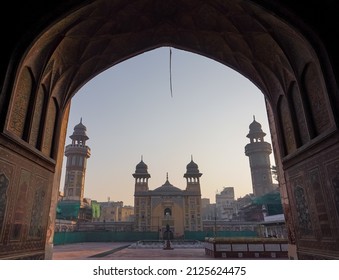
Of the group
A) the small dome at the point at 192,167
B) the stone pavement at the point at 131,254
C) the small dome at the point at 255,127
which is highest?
the small dome at the point at 255,127

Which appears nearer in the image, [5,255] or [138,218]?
[5,255]

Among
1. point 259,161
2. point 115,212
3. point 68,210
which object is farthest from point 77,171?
point 259,161

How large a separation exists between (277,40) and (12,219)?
6.66 meters

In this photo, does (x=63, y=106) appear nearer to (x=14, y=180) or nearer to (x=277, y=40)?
(x=14, y=180)

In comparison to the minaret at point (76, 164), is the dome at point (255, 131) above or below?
above

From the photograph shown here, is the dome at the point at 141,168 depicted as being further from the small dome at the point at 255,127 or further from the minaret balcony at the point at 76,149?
the small dome at the point at 255,127

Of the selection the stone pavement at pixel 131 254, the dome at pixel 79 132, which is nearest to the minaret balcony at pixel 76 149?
the dome at pixel 79 132

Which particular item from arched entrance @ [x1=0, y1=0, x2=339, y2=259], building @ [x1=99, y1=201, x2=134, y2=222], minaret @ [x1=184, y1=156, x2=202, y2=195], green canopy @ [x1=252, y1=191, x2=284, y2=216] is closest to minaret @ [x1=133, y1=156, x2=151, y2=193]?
minaret @ [x1=184, y1=156, x2=202, y2=195]

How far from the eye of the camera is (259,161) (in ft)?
156

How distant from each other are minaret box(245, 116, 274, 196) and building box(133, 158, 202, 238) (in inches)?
596

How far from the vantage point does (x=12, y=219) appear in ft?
15.3

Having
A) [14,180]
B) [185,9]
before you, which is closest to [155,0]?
[185,9]

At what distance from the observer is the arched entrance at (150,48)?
15.2 ft
